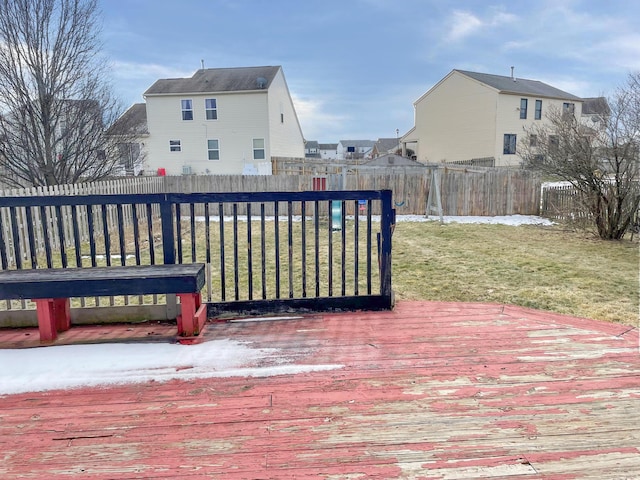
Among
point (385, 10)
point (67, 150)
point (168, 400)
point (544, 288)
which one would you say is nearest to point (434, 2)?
point (385, 10)

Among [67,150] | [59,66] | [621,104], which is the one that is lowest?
[67,150]

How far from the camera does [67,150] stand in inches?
360

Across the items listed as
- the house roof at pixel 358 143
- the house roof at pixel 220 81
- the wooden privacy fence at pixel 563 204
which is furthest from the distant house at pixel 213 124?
the house roof at pixel 358 143

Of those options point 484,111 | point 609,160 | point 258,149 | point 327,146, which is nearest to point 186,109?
point 258,149

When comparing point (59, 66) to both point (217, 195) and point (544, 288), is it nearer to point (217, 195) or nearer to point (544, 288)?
point (217, 195)

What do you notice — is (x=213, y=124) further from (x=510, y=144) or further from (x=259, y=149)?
(x=510, y=144)

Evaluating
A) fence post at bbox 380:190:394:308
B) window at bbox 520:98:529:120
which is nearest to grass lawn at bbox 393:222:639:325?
fence post at bbox 380:190:394:308

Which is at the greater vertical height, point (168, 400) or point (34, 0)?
point (34, 0)

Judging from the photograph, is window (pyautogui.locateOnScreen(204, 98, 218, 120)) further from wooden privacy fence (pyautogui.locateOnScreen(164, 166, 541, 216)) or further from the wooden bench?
the wooden bench

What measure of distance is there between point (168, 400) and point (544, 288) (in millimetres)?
4501

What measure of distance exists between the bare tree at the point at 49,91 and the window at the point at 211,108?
12863 millimetres

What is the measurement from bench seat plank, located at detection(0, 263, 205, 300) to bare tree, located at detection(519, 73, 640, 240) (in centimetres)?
889

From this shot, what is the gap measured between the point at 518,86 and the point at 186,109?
20.7m

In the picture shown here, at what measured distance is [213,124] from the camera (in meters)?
22.1
